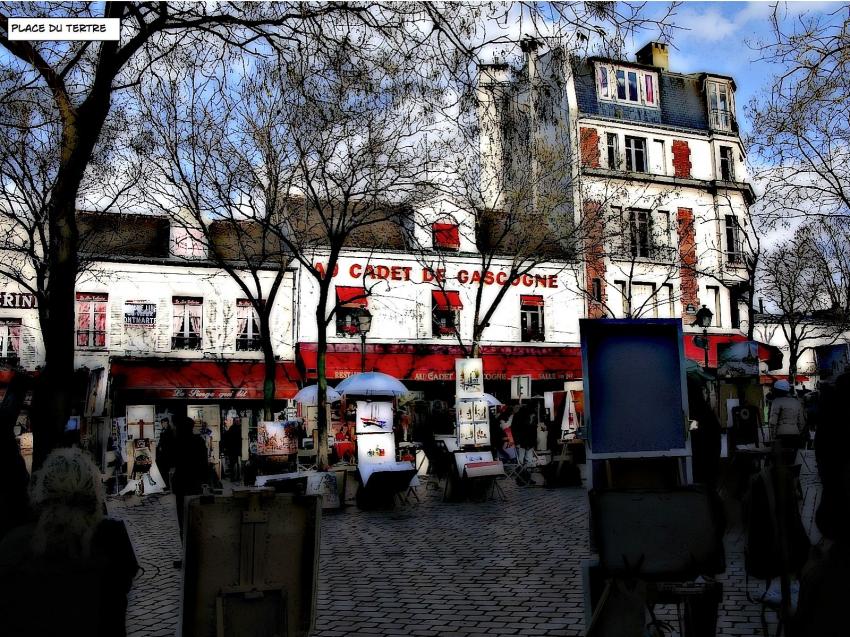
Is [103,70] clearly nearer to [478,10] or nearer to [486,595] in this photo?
[478,10]

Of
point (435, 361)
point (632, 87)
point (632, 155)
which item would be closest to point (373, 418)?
point (435, 361)

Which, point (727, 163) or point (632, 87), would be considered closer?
point (632, 87)

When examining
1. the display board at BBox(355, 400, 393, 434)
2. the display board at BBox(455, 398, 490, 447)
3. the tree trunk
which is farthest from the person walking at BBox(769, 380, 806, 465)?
the tree trunk

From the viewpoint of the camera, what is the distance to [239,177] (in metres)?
19.9

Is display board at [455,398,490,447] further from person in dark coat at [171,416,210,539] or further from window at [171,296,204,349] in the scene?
window at [171,296,204,349]

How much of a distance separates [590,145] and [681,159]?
459 centimetres

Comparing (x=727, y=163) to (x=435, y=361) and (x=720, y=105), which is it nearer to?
(x=720, y=105)

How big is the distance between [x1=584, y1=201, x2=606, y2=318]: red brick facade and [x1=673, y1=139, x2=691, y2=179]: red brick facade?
5755 mm

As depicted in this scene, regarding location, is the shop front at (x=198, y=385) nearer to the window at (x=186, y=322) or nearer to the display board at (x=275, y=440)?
the window at (x=186, y=322)

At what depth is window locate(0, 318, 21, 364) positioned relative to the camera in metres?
27.0

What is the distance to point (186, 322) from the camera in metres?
29.1

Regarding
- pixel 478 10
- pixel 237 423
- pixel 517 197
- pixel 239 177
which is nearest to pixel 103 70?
pixel 478 10

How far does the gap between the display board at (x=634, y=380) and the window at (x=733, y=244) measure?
105 feet

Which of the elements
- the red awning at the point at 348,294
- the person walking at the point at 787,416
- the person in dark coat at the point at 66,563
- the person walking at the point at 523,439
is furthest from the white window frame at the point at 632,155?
the person in dark coat at the point at 66,563
